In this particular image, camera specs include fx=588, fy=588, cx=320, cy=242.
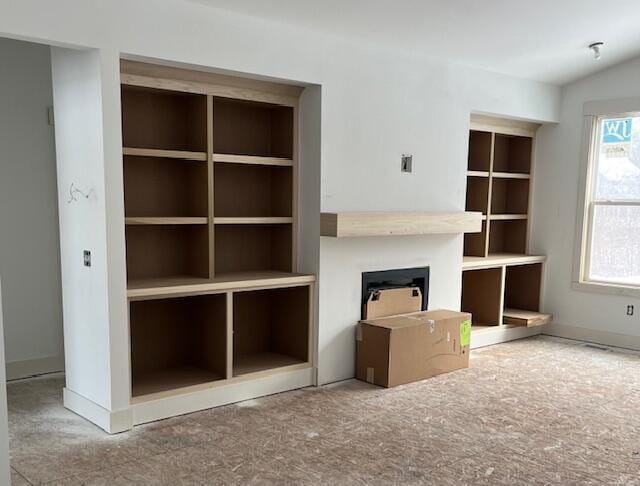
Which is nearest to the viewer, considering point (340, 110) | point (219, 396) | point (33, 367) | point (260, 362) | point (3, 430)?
point (3, 430)

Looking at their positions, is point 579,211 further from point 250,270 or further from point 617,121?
point 250,270

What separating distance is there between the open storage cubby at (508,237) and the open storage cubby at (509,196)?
131 mm

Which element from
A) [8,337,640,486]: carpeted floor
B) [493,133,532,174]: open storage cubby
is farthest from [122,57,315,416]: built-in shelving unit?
[493,133,532,174]: open storage cubby

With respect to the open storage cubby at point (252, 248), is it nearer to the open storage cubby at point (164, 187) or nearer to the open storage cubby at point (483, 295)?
the open storage cubby at point (164, 187)

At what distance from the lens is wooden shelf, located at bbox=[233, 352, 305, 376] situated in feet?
13.3

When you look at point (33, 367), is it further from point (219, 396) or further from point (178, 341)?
point (219, 396)

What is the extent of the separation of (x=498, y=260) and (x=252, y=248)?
2.51 metres

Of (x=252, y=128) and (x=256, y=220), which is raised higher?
(x=252, y=128)

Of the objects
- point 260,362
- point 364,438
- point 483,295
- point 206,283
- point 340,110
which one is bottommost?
point 364,438

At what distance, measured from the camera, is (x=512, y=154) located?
6.38 meters

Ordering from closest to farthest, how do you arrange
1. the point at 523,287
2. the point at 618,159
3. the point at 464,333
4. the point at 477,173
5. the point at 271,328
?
the point at 271,328, the point at 464,333, the point at 477,173, the point at 618,159, the point at 523,287

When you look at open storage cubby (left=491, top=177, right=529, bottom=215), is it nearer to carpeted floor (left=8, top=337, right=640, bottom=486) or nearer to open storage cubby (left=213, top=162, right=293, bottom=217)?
carpeted floor (left=8, top=337, right=640, bottom=486)

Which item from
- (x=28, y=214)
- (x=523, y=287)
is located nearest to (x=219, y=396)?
(x=28, y=214)

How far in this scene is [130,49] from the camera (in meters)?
3.20
